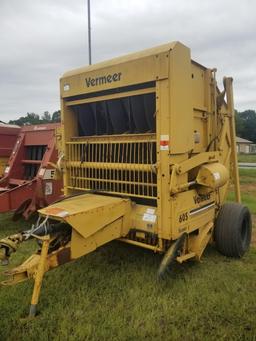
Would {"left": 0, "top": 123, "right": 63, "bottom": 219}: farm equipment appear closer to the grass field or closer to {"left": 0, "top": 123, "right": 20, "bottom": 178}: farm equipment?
{"left": 0, "top": 123, "right": 20, "bottom": 178}: farm equipment

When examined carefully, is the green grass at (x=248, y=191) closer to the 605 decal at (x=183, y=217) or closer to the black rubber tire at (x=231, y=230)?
the black rubber tire at (x=231, y=230)

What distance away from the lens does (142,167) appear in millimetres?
3764

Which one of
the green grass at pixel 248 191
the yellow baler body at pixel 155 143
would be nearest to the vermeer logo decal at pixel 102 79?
the yellow baler body at pixel 155 143

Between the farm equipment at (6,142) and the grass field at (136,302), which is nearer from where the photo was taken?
the grass field at (136,302)

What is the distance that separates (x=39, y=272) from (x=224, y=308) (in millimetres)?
1668

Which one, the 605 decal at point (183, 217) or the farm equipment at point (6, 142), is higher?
→ the farm equipment at point (6, 142)

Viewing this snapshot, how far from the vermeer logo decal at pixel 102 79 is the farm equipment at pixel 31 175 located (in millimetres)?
1369

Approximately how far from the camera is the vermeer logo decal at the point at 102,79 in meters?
3.91

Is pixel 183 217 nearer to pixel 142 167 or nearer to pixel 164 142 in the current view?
pixel 142 167

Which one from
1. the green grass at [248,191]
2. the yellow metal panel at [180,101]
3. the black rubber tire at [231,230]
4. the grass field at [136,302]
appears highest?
the yellow metal panel at [180,101]

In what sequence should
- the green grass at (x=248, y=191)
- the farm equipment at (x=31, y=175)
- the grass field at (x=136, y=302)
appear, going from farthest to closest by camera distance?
the green grass at (x=248, y=191)
the farm equipment at (x=31, y=175)
the grass field at (x=136, y=302)

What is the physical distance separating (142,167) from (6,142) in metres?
5.07

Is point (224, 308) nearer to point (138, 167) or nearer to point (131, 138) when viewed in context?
point (138, 167)

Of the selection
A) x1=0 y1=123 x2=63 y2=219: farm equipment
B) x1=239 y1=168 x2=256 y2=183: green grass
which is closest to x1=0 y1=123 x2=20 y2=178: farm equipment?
x1=0 y1=123 x2=63 y2=219: farm equipment
